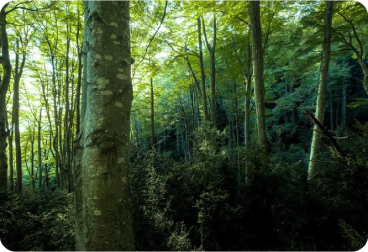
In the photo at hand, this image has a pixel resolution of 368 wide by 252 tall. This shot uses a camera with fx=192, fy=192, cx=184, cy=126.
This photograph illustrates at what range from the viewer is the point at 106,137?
1357 millimetres

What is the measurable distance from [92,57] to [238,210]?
9.77ft

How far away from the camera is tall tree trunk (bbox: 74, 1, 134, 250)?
4.28 feet

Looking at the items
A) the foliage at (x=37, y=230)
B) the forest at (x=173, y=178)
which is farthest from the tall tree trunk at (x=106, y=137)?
the foliage at (x=37, y=230)

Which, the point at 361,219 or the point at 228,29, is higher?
the point at 228,29

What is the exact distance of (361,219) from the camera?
8.23 ft

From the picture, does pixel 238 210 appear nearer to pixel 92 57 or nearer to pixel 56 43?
pixel 92 57

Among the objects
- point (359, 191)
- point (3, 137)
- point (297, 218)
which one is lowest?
point (297, 218)

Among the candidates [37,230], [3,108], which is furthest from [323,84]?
[3,108]

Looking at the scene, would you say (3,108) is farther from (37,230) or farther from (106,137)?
(106,137)

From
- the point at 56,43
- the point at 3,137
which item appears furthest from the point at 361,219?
the point at 56,43

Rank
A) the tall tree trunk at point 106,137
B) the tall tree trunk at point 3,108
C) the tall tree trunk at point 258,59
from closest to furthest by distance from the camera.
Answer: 1. the tall tree trunk at point 106,137
2. the tall tree trunk at point 258,59
3. the tall tree trunk at point 3,108

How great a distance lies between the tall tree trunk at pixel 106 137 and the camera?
1304 millimetres

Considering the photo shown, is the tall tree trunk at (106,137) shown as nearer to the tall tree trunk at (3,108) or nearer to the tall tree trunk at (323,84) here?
the tall tree trunk at (3,108)

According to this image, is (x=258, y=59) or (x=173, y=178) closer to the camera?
(x=173, y=178)
